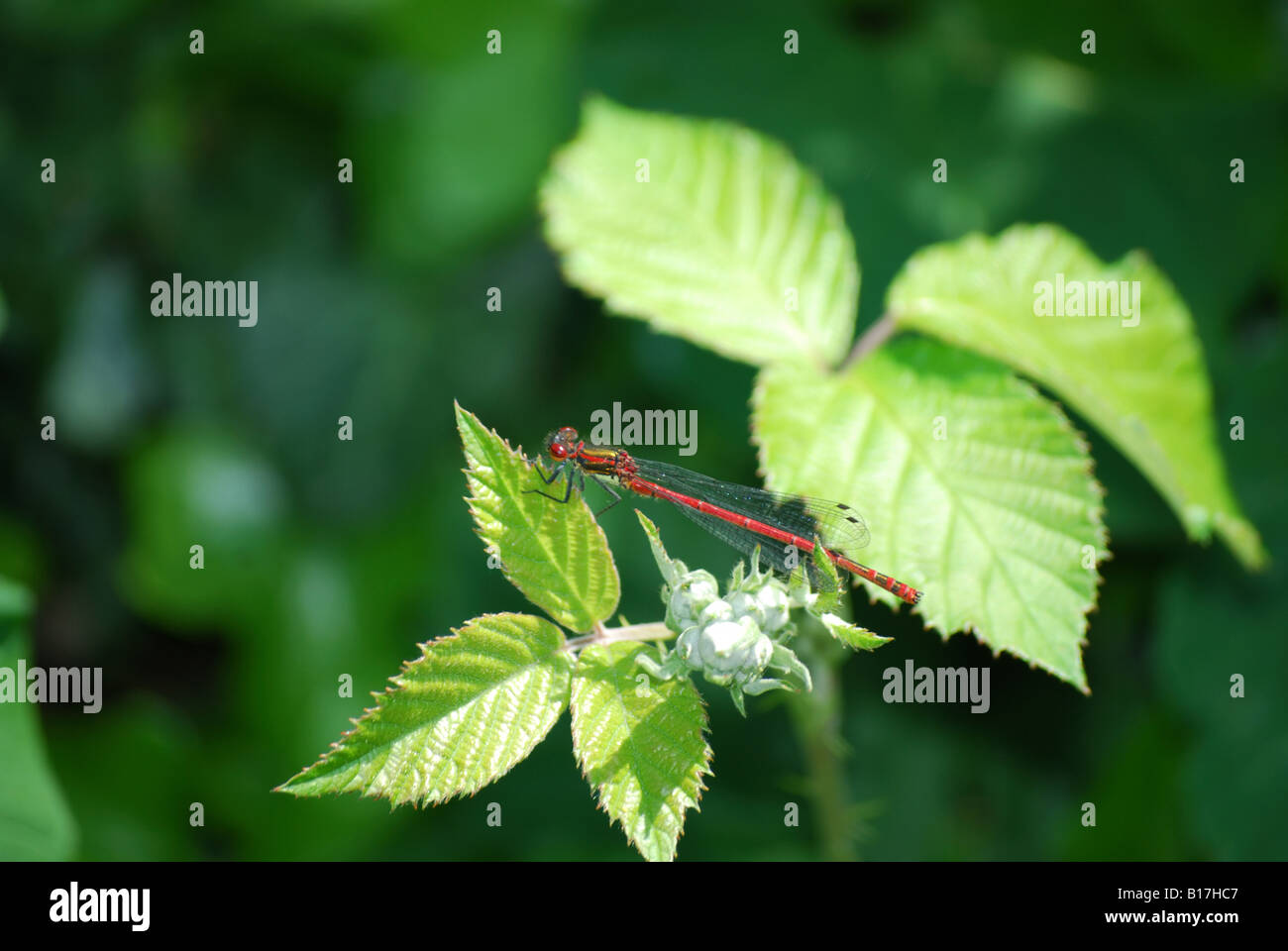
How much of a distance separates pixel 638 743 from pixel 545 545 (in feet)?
1.52

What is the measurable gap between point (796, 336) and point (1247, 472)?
242cm

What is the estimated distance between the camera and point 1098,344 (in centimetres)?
304

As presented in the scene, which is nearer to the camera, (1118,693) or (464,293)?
(1118,693)

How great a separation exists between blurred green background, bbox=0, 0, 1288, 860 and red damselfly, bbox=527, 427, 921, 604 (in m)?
1.18

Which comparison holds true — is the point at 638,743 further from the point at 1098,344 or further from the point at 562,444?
the point at 1098,344

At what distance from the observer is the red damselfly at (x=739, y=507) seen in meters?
2.50

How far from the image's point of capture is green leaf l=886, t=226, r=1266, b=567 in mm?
2785

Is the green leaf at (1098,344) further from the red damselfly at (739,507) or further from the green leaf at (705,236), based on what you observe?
the red damselfly at (739,507)

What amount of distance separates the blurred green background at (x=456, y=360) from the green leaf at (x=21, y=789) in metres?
2.22

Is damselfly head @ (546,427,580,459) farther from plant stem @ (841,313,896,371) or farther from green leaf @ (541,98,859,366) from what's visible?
plant stem @ (841,313,896,371)

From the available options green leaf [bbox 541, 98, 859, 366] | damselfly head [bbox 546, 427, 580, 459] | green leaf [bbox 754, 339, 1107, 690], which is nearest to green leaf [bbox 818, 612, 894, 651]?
green leaf [bbox 754, 339, 1107, 690]

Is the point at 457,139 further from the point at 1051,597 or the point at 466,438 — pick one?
the point at 1051,597
